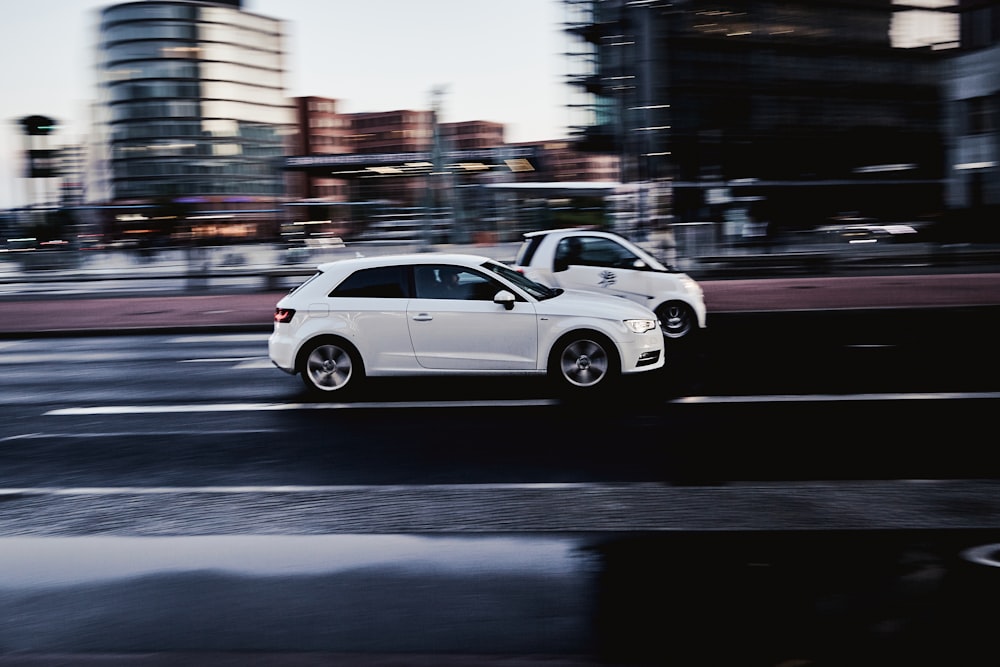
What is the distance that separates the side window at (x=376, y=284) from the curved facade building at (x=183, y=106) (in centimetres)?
10112

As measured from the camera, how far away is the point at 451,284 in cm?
966

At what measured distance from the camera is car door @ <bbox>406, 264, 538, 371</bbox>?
371 inches

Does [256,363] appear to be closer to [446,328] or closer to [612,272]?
A: [446,328]

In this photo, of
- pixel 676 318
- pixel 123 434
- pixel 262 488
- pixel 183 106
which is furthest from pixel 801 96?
pixel 183 106

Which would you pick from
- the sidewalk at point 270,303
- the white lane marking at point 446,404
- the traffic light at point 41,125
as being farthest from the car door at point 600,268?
the traffic light at point 41,125

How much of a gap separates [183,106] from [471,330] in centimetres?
11170

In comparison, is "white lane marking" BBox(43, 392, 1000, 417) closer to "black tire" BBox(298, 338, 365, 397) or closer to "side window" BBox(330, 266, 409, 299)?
"black tire" BBox(298, 338, 365, 397)

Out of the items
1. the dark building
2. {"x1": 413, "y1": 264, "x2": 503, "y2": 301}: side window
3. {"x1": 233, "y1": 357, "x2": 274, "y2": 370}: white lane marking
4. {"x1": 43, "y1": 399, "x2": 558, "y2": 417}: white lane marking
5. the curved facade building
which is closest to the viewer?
{"x1": 43, "y1": 399, "x2": 558, "y2": 417}: white lane marking

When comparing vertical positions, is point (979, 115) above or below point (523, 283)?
above

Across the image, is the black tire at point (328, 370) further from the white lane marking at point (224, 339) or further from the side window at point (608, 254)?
the white lane marking at point (224, 339)

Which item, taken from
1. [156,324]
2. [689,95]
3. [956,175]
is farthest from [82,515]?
[689,95]

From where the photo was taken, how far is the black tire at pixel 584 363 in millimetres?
9422

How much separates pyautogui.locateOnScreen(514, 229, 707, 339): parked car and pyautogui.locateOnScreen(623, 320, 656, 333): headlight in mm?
3146

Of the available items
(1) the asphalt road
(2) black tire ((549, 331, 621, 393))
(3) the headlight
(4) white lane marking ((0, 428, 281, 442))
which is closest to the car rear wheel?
(1) the asphalt road
